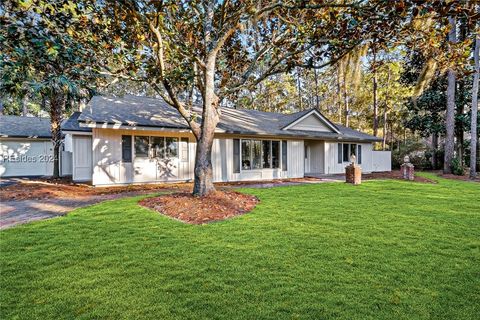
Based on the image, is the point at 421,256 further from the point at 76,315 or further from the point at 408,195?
the point at 408,195

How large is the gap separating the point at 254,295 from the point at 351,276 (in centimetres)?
123

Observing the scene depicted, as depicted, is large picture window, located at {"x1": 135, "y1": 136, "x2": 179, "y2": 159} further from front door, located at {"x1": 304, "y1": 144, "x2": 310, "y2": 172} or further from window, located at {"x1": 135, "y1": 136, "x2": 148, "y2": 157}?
front door, located at {"x1": 304, "y1": 144, "x2": 310, "y2": 172}

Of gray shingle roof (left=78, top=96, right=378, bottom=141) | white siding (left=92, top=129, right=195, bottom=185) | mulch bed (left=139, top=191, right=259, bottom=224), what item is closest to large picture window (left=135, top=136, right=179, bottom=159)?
white siding (left=92, top=129, right=195, bottom=185)

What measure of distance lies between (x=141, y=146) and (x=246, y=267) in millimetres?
9592

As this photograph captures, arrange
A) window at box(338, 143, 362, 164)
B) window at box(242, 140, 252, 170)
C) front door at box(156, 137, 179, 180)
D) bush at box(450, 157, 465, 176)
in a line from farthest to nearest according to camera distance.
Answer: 1. window at box(338, 143, 362, 164)
2. bush at box(450, 157, 465, 176)
3. window at box(242, 140, 252, 170)
4. front door at box(156, 137, 179, 180)

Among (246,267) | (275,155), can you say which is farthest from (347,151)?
(246,267)

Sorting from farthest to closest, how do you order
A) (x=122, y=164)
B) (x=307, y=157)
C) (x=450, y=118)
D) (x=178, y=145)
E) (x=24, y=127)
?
(x=307, y=157) < (x=24, y=127) < (x=450, y=118) < (x=178, y=145) < (x=122, y=164)

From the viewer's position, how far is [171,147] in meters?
12.3

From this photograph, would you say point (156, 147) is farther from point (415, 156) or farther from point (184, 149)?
point (415, 156)

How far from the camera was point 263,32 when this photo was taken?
8.95 meters

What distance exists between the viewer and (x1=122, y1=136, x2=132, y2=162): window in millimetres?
11398

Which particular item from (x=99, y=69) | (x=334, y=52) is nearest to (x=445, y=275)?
(x=334, y=52)

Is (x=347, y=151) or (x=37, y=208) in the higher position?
(x=347, y=151)

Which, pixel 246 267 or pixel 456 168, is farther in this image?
pixel 456 168
